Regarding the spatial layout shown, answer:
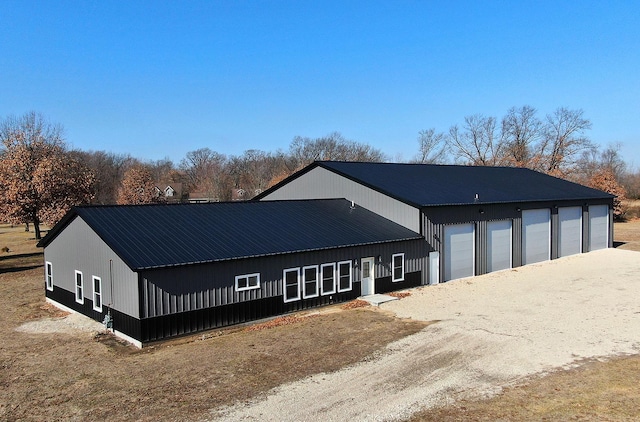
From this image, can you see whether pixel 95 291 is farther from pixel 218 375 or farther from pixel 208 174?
pixel 208 174

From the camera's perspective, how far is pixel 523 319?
18141 mm

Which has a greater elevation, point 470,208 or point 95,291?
point 470,208

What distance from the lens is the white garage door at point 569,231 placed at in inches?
1313

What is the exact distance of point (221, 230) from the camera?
19.8 meters

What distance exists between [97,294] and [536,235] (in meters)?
25.9

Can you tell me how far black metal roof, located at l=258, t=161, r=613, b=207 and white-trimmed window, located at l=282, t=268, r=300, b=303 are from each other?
324 inches

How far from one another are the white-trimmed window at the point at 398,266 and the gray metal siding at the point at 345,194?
7.00 feet

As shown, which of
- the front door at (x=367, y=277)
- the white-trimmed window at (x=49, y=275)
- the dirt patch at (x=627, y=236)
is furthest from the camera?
the dirt patch at (x=627, y=236)

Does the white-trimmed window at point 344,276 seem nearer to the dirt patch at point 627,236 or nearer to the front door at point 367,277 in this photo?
the front door at point 367,277

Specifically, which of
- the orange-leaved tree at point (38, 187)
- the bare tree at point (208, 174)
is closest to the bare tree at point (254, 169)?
the bare tree at point (208, 174)

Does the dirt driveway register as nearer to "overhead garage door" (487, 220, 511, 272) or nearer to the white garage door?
"overhead garage door" (487, 220, 511, 272)

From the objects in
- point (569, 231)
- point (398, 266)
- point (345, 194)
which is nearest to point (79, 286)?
point (398, 266)

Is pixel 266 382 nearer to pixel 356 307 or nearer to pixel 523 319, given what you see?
pixel 356 307

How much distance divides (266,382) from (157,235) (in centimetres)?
815
